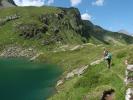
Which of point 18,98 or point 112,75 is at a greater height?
point 112,75

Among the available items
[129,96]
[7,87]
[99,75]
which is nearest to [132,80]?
[129,96]

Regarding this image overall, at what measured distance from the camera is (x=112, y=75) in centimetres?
5034

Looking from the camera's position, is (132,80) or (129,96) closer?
(129,96)

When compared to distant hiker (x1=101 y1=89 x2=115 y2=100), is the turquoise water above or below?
below

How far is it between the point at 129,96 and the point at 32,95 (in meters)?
54.2

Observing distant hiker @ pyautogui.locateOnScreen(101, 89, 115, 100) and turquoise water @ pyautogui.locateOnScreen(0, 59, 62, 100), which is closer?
distant hiker @ pyautogui.locateOnScreen(101, 89, 115, 100)

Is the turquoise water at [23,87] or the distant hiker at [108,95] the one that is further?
the turquoise water at [23,87]

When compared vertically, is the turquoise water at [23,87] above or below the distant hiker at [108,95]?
below

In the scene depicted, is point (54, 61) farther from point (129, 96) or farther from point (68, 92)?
point (129, 96)

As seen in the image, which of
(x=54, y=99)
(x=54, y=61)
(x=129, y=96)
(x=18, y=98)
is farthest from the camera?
(x=54, y=61)

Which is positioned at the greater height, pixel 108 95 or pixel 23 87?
pixel 108 95

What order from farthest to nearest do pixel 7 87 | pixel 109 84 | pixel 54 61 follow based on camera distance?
pixel 54 61, pixel 7 87, pixel 109 84

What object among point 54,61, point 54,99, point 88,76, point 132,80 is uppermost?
point 132,80

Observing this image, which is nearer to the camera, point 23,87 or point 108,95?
point 108,95
